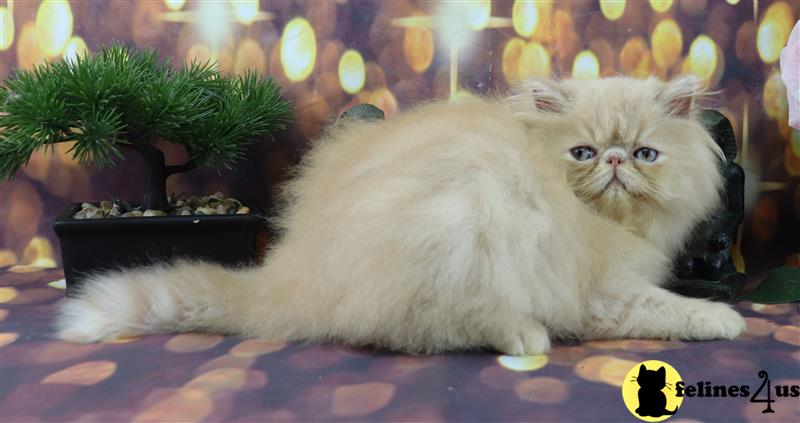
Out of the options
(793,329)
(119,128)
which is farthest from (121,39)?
(793,329)

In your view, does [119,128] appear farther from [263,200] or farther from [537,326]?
[537,326]

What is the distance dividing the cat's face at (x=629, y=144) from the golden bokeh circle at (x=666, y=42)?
35 cm

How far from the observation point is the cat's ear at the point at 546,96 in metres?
1.24

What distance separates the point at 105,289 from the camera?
119cm

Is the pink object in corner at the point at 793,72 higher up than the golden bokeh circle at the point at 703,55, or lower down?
lower down

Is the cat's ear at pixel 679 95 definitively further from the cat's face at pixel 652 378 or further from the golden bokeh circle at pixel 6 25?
the golden bokeh circle at pixel 6 25

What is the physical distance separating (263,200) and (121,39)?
50 centimetres

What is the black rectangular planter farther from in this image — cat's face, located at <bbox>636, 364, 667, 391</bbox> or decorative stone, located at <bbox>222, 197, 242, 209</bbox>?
cat's face, located at <bbox>636, 364, 667, 391</bbox>

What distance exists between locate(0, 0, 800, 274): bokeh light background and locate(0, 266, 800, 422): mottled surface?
56 centimetres

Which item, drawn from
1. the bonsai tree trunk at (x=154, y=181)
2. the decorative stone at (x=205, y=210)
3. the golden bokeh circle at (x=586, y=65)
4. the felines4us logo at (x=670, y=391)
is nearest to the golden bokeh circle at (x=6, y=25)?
the bonsai tree trunk at (x=154, y=181)

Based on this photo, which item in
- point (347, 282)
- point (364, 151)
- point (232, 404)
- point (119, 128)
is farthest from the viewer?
point (119, 128)

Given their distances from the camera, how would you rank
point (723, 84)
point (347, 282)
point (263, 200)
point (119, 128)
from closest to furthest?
point (347, 282) < point (119, 128) < point (723, 84) < point (263, 200)

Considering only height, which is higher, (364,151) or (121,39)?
(121,39)

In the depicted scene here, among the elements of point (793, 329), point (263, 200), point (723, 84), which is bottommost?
point (793, 329)
